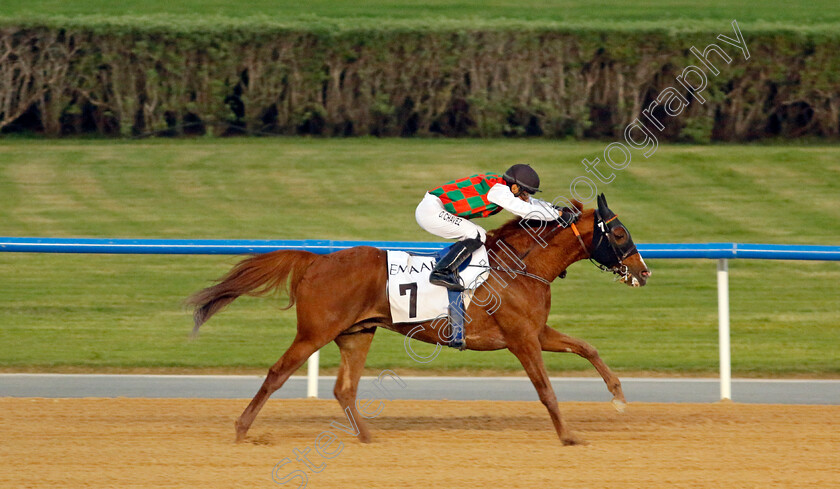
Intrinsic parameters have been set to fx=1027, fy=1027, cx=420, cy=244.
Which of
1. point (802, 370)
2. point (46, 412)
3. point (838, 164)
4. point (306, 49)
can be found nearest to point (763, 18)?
point (838, 164)

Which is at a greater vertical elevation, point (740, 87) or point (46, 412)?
point (740, 87)

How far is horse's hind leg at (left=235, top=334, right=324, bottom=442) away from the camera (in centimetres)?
603

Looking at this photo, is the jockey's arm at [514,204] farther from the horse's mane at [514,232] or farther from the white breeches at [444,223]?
the white breeches at [444,223]

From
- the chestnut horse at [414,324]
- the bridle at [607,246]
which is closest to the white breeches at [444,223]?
the chestnut horse at [414,324]

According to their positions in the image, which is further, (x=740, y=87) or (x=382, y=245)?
(x=740, y=87)

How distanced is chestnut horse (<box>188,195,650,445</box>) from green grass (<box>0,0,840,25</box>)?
10.0m

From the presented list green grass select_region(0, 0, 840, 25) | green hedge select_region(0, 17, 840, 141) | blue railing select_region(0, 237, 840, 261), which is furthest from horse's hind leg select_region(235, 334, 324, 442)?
green grass select_region(0, 0, 840, 25)

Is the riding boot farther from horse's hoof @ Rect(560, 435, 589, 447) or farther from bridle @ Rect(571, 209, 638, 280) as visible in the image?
horse's hoof @ Rect(560, 435, 589, 447)

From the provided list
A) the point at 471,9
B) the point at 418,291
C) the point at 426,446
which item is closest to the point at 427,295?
the point at 418,291

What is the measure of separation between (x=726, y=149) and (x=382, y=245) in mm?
8443

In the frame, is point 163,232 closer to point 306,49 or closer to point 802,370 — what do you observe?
point 306,49

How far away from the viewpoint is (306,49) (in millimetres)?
14578

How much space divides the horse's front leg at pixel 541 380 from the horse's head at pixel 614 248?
678 mm

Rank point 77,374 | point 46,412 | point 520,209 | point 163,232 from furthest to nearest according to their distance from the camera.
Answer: point 163,232, point 77,374, point 46,412, point 520,209
